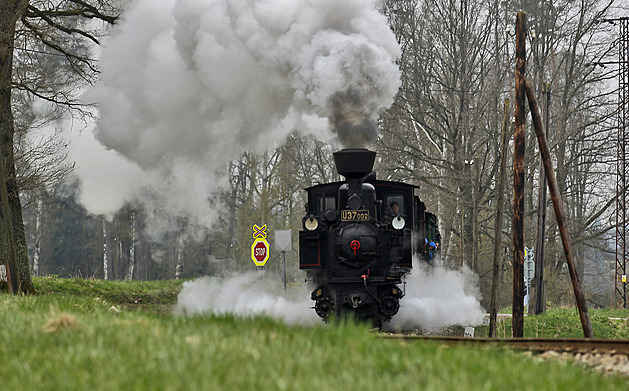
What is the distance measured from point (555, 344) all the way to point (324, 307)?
768 cm

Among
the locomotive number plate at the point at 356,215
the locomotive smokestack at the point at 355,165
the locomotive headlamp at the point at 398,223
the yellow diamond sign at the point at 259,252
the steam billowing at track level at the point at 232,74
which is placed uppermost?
the steam billowing at track level at the point at 232,74

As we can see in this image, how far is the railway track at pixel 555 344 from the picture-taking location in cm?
644

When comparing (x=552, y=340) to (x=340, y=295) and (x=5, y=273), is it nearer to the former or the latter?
(x=340, y=295)

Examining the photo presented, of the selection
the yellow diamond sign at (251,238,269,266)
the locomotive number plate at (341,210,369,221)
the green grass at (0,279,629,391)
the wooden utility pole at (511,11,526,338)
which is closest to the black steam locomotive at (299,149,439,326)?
the locomotive number plate at (341,210,369,221)

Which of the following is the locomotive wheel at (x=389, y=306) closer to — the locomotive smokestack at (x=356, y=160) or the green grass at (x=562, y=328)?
the locomotive smokestack at (x=356, y=160)

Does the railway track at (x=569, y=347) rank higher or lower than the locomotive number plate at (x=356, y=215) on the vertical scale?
lower

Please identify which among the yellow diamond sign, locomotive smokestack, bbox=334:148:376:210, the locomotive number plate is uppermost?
locomotive smokestack, bbox=334:148:376:210

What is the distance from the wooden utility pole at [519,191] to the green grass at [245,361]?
30.5ft

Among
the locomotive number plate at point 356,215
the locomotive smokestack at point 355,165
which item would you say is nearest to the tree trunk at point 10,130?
the locomotive number plate at point 356,215

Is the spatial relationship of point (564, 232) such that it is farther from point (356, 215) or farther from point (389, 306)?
point (356, 215)

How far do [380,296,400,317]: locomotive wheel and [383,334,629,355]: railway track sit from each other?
717 centimetres

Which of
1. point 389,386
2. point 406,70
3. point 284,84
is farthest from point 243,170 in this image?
point 389,386

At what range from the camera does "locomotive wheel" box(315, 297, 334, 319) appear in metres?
14.1

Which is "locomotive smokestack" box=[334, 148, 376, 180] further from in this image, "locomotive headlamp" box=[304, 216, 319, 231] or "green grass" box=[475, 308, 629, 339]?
"green grass" box=[475, 308, 629, 339]
